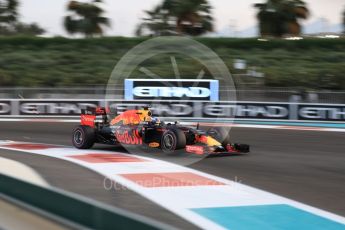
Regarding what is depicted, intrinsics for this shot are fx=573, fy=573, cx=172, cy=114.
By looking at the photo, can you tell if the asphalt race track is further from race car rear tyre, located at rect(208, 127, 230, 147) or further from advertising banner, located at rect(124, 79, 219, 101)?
advertising banner, located at rect(124, 79, 219, 101)

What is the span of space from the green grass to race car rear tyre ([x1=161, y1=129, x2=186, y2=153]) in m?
22.4

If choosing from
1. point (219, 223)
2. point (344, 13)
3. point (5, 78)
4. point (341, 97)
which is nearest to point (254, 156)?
point (219, 223)

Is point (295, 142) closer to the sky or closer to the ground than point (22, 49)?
closer to the ground

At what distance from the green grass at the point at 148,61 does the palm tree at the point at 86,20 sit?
11.8ft

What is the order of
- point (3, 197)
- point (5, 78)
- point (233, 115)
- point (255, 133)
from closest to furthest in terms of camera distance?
point (3, 197)
point (255, 133)
point (233, 115)
point (5, 78)

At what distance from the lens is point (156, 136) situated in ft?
35.6

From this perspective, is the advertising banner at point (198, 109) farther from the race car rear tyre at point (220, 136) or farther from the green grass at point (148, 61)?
the green grass at point (148, 61)

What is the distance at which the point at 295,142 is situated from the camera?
13.8 metres

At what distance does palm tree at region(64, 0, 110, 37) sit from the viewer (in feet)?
157

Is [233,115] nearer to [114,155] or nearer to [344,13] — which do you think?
[114,155]

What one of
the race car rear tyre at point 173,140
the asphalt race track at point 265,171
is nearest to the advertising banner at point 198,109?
the asphalt race track at point 265,171

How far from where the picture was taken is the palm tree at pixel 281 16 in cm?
4431

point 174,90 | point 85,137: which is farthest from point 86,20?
point 85,137

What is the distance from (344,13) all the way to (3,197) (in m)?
46.8
